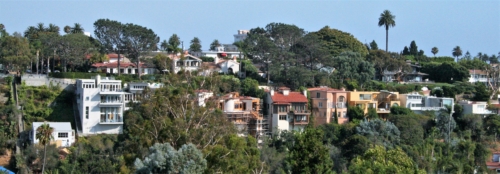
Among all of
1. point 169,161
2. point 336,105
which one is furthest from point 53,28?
point 169,161

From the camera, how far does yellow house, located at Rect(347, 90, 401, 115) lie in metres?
44.6

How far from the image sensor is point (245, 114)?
40.2m

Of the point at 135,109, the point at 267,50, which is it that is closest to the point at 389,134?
the point at 267,50

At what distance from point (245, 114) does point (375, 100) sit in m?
10.2

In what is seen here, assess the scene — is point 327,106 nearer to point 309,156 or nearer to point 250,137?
point 250,137

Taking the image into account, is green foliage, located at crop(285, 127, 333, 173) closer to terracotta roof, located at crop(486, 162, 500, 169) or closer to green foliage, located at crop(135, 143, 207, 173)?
green foliage, located at crop(135, 143, 207, 173)

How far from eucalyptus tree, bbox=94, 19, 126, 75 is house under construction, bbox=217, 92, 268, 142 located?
879 centimetres

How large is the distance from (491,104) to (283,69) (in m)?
14.9

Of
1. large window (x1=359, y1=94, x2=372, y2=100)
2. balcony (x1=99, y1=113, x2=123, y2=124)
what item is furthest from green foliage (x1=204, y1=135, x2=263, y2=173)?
large window (x1=359, y1=94, x2=372, y2=100)

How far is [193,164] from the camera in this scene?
20938mm

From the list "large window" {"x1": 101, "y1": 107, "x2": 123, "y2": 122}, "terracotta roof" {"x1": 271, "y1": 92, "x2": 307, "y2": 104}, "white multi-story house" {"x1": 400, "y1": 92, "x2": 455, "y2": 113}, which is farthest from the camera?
"white multi-story house" {"x1": 400, "y1": 92, "x2": 455, "y2": 113}

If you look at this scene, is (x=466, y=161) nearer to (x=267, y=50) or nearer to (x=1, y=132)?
(x=267, y=50)

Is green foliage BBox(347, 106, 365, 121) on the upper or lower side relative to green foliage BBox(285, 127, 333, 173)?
upper

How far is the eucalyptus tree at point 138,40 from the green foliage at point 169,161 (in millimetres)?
24058
